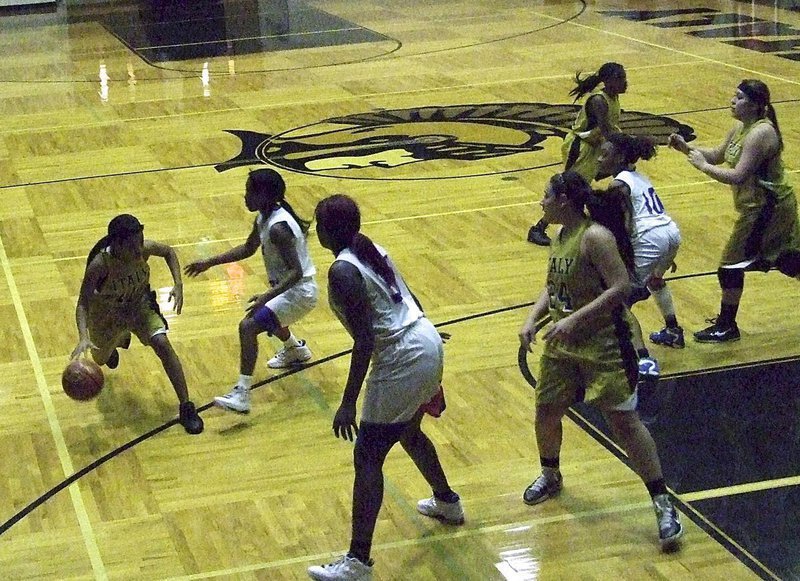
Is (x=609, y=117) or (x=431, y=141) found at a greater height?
(x=609, y=117)

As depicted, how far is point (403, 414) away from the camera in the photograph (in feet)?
15.7

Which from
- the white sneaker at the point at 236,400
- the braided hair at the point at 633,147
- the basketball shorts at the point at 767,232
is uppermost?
the braided hair at the point at 633,147

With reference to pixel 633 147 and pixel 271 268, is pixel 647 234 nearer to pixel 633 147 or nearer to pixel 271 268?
pixel 633 147

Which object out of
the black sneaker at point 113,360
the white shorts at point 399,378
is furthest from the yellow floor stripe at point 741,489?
the black sneaker at point 113,360

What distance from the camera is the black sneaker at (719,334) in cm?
724

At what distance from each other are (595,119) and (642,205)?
1742 millimetres

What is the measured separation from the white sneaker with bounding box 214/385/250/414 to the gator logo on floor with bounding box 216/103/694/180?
16.7 ft

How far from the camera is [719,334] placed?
7242mm

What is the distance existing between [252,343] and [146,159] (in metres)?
6.16

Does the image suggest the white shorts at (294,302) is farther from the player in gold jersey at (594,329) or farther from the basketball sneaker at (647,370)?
the player in gold jersey at (594,329)

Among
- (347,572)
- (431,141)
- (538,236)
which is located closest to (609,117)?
(538,236)

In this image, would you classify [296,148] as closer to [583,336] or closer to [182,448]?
[182,448]

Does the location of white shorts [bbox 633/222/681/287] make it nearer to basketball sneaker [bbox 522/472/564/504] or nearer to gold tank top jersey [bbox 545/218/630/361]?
basketball sneaker [bbox 522/472/564/504]

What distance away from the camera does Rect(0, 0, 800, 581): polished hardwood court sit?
531 centimetres
